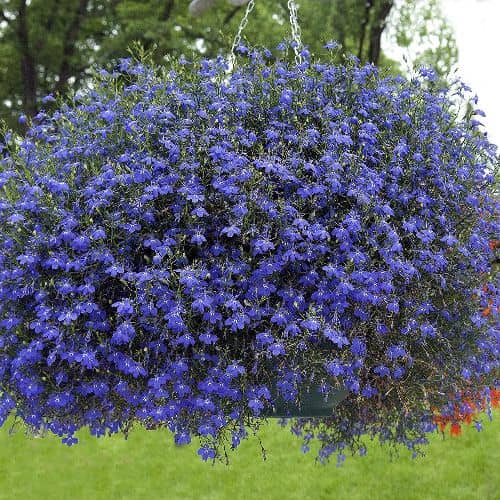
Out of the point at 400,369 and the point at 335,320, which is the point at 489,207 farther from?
the point at 335,320

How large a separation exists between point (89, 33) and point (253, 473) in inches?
230

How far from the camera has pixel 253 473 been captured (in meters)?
4.90

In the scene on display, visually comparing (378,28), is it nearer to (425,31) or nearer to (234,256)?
(425,31)

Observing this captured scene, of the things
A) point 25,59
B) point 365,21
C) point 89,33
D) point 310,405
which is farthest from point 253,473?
point 365,21

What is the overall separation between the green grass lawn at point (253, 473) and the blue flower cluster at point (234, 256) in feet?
8.83

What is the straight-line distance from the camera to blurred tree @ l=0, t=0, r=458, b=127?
761 centimetres

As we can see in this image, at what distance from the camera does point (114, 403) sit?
1.94 m

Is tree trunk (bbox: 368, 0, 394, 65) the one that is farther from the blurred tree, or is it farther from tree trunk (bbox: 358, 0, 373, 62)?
tree trunk (bbox: 358, 0, 373, 62)

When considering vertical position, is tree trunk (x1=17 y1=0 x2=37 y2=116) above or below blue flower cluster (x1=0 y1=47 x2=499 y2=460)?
above

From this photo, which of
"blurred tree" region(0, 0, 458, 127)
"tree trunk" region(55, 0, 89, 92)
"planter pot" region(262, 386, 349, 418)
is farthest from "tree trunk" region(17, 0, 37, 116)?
"planter pot" region(262, 386, 349, 418)

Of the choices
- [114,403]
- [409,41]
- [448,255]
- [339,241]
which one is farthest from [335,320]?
[409,41]

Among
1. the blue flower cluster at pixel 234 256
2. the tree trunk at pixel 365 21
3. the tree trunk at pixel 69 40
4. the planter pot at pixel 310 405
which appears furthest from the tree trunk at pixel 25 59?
the planter pot at pixel 310 405

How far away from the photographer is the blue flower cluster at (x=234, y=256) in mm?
1773

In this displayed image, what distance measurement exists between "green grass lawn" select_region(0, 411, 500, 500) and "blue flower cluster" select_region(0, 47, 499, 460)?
8.83ft
